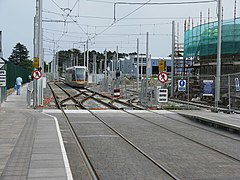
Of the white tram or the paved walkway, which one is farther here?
the white tram

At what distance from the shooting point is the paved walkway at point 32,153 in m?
7.73

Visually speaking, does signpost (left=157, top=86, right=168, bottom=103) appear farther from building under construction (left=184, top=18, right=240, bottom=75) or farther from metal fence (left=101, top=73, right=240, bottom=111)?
building under construction (left=184, top=18, right=240, bottom=75)

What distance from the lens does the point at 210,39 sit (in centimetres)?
4178

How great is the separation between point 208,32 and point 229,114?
21.1 metres

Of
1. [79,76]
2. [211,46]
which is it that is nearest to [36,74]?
[211,46]

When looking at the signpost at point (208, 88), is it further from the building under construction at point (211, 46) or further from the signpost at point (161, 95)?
the building under construction at point (211, 46)

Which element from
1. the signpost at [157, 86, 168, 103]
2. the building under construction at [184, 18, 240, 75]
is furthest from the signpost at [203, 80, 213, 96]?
the building under construction at [184, 18, 240, 75]

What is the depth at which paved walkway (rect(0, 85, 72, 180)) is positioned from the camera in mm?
7730

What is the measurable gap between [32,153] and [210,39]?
3433cm

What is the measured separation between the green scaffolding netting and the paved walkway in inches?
1058

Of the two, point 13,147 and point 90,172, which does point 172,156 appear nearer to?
point 90,172

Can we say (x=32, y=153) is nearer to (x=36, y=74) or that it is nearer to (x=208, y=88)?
(x=36, y=74)

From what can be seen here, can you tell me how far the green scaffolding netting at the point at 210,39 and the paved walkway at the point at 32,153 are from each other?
88.2 feet

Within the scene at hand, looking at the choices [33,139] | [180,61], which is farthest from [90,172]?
[180,61]
